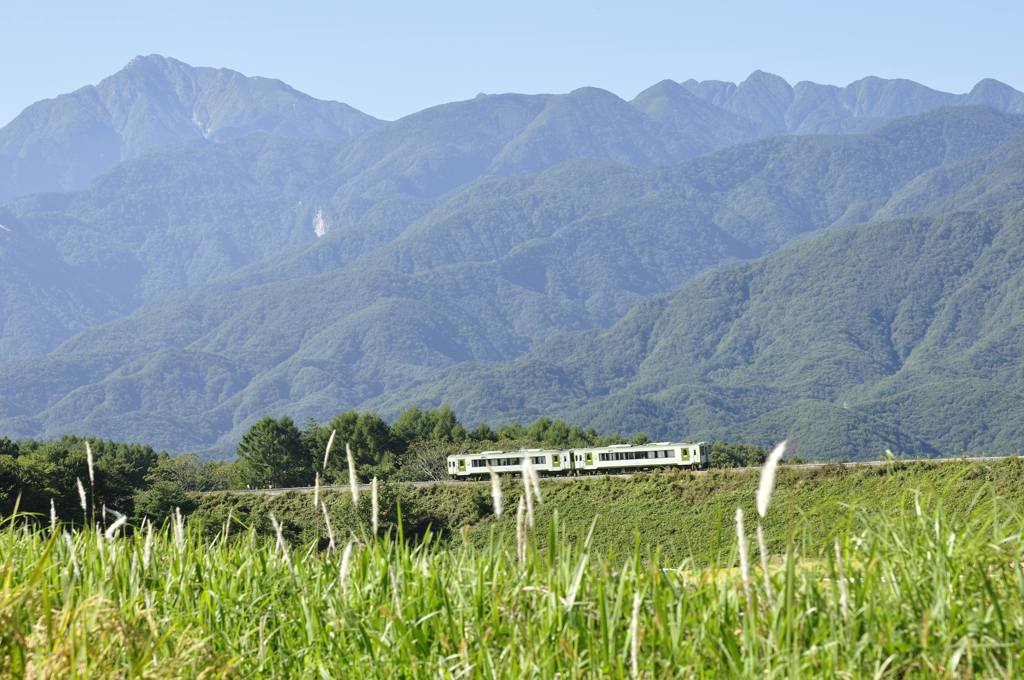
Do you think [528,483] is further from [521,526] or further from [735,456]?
[735,456]

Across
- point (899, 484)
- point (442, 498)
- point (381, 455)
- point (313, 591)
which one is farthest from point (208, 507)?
point (313, 591)

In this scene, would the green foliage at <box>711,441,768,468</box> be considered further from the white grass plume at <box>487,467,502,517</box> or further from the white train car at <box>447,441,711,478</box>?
the white grass plume at <box>487,467,502,517</box>

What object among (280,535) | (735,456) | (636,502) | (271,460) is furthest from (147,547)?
(735,456)

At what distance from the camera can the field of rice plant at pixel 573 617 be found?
19.6ft

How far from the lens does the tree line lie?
5859 centimetres

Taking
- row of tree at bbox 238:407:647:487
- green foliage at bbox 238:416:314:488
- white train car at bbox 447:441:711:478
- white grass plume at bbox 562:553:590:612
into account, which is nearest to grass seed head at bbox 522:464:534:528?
white grass plume at bbox 562:553:590:612

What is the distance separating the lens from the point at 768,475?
14.3 feet

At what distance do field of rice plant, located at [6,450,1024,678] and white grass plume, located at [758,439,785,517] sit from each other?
53 centimetres

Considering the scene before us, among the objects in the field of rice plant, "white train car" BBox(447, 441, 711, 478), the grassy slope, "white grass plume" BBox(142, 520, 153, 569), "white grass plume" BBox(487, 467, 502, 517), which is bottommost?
the grassy slope

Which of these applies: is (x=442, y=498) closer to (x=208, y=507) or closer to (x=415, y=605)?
(x=208, y=507)

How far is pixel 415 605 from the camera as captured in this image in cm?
720

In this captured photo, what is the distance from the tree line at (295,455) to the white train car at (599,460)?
4.99 metres

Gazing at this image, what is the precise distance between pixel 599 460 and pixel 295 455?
71.9ft

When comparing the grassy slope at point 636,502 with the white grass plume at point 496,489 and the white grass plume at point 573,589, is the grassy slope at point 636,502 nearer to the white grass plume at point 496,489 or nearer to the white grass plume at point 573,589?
the white grass plume at point 573,589
